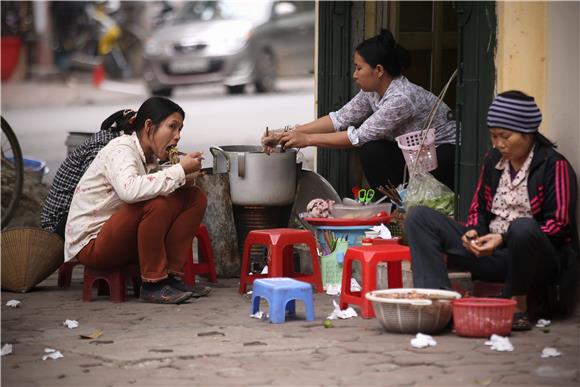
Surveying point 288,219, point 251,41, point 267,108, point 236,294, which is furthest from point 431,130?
point 251,41

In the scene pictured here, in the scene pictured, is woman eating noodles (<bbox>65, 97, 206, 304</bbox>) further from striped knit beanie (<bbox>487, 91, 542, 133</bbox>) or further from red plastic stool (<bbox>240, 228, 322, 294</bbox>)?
striped knit beanie (<bbox>487, 91, 542, 133</bbox>)

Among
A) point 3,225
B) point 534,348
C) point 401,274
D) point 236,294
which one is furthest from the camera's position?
point 3,225

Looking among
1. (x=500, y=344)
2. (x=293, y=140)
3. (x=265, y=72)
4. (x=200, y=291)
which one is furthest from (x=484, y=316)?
(x=265, y=72)

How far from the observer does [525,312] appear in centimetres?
589

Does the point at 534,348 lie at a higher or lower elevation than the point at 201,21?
lower

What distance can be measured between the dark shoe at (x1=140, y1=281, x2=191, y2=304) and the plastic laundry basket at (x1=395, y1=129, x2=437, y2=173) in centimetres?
180

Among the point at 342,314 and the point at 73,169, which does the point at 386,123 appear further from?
the point at 73,169

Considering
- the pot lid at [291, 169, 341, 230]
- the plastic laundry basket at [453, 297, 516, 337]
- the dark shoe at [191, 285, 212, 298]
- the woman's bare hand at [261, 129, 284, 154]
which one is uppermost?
the woman's bare hand at [261, 129, 284, 154]

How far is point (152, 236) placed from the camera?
21.8 feet

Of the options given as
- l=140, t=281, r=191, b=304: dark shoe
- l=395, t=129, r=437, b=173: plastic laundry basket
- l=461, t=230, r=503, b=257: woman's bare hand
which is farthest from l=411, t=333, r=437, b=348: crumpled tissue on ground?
l=395, t=129, r=437, b=173: plastic laundry basket

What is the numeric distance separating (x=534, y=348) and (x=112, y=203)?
258cm

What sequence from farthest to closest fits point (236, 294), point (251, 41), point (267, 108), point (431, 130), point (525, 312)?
1. point (251, 41)
2. point (267, 108)
3. point (431, 130)
4. point (236, 294)
5. point (525, 312)

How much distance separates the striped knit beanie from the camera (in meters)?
5.81

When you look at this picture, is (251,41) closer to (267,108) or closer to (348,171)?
(267,108)
